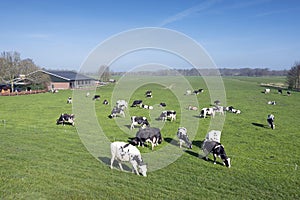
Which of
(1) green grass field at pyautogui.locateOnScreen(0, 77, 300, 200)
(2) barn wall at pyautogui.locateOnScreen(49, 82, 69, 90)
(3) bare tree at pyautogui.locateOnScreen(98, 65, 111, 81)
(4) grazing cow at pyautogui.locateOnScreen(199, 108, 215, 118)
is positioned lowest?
(1) green grass field at pyautogui.locateOnScreen(0, 77, 300, 200)

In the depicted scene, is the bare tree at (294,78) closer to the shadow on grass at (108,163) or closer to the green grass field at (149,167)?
the green grass field at (149,167)

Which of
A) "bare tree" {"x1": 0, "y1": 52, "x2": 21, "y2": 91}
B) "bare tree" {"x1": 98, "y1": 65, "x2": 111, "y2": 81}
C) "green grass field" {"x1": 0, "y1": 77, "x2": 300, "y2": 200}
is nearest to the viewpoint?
"green grass field" {"x1": 0, "y1": 77, "x2": 300, "y2": 200}

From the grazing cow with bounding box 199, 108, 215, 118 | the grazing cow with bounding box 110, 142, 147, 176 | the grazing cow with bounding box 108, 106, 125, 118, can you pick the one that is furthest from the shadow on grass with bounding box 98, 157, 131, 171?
the grazing cow with bounding box 199, 108, 215, 118

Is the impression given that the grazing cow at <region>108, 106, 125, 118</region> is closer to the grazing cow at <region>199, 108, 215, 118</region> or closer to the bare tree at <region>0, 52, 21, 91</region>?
the grazing cow at <region>199, 108, 215, 118</region>

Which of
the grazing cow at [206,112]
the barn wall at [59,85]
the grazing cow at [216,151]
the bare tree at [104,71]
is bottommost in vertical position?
the grazing cow at [216,151]

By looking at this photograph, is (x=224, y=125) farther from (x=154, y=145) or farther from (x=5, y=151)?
(x=5, y=151)

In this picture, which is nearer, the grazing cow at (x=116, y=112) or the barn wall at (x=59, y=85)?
the grazing cow at (x=116, y=112)

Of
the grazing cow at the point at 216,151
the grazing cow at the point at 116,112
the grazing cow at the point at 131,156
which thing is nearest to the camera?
the grazing cow at the point at 131,156

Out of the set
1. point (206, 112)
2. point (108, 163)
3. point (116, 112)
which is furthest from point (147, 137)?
point (206, 112)

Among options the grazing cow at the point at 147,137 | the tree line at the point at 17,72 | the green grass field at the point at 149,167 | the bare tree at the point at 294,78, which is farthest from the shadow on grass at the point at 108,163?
the bare tree at the point at 294,78

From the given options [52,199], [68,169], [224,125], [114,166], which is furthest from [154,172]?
[224,125]

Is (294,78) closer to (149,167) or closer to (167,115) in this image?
(167,115)

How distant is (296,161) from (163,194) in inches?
319

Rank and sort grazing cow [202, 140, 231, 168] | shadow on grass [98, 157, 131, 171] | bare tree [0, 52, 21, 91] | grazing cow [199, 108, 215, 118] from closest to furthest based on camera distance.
Result: shadow on grass [98, 157, 131, 171] → grazing cow [202, 140, 231, 168] → grazing cow [199, 108, 215, 118] → bare tree [0, 52, 21, 91]
